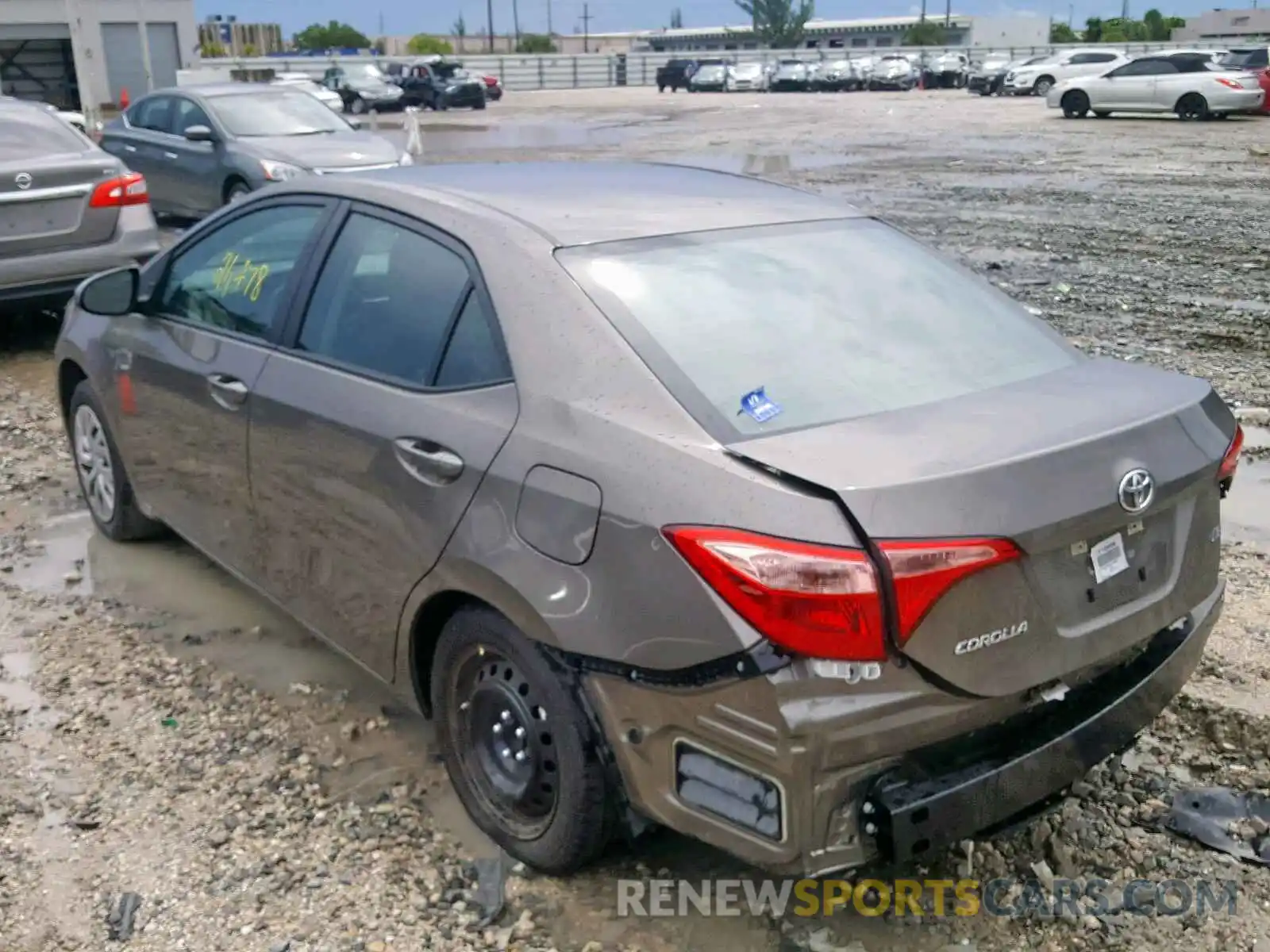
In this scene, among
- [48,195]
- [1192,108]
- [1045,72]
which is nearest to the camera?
[48,195]

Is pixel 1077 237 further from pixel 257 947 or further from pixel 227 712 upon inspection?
pixel 257 947

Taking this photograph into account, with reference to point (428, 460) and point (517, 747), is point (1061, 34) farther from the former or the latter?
point (517, 747)

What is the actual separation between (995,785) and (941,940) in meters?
0.55

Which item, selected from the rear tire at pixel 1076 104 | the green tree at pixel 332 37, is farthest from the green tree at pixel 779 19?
the rear tire at pixel 1076 104

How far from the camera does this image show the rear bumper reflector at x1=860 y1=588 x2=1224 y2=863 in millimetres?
2615

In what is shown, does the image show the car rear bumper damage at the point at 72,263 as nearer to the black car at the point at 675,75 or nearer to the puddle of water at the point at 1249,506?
the puddle of water at the point at 1249,506

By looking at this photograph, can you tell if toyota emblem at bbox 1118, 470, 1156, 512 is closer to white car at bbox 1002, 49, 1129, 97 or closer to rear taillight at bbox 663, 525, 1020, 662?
rear taillight at bbox 663, 525, 1020, 662

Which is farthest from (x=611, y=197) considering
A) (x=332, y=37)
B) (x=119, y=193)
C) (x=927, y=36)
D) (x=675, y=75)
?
(x=332, y=37)

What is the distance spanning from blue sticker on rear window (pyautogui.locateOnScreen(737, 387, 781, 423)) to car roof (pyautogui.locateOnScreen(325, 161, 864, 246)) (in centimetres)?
69

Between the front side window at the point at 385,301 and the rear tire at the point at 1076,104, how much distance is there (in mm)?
31916

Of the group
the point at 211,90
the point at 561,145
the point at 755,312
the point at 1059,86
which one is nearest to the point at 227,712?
the point at 755,312

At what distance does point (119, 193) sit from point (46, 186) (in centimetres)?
50

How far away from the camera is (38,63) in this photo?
4419 cm

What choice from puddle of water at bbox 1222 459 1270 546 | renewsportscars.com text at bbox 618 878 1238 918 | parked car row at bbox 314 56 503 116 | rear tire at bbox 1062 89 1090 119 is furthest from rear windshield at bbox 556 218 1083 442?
parked car row at bbox 314 56 503 116
